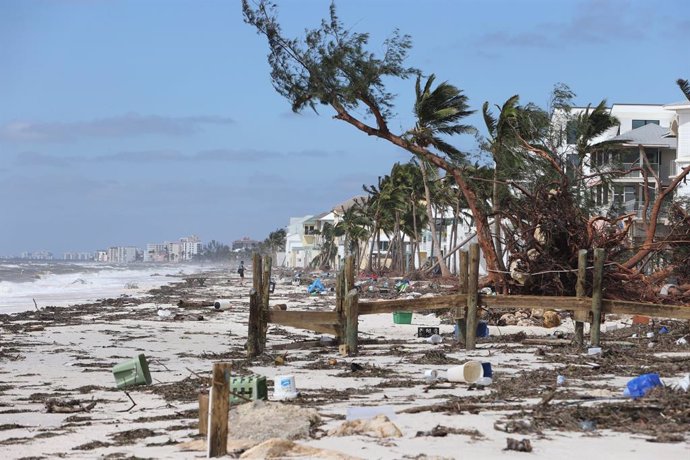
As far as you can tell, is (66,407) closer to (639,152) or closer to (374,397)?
(374,397)

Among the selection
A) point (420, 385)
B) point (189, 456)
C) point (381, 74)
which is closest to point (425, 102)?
point (381, 74)

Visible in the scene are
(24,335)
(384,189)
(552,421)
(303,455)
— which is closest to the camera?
(303,455)

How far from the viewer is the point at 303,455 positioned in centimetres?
716

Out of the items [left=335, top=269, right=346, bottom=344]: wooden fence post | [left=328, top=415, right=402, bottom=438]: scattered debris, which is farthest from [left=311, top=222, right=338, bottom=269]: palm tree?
[left=328, top=415, right=402, bottom=438]: scattered debris

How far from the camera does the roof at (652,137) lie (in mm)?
57844

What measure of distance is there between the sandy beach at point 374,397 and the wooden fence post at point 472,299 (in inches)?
→ 9.4

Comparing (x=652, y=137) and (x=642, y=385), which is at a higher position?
(x=652, y=137)

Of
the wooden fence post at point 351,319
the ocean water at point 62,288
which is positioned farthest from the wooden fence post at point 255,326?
the ocean water at point 62,288

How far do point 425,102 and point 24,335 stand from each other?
1710cm

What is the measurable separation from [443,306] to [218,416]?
34.1 feet

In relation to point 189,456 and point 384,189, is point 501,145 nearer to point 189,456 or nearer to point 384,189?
point 189,456

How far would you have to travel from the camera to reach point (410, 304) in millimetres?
17047

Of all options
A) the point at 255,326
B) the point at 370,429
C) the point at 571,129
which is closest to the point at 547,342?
the point at 255,326

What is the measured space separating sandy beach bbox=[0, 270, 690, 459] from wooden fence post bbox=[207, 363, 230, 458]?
225mm
